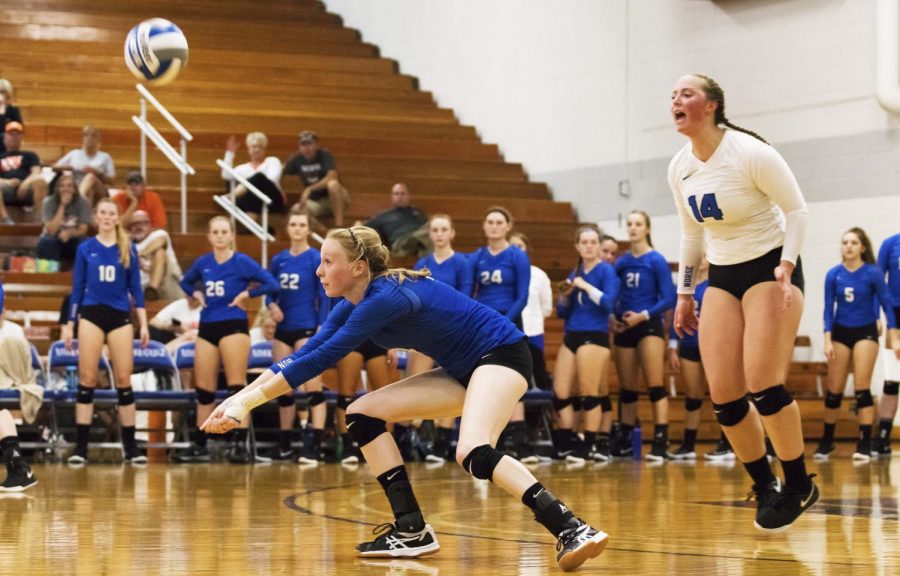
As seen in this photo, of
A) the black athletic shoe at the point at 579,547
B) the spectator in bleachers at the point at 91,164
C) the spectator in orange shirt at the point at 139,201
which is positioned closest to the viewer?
the black athletic shoe at the point at 579,547

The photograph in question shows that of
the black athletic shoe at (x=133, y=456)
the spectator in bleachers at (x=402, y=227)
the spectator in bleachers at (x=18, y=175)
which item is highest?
the spectator in bleachers at (x=18, y=175)

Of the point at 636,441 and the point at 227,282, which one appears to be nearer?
the point at 227,282

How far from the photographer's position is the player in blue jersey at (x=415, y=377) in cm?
512

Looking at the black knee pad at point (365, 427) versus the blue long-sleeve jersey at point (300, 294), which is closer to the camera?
the black knee pad at point (365, 427)

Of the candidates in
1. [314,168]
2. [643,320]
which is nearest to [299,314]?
[643,320]

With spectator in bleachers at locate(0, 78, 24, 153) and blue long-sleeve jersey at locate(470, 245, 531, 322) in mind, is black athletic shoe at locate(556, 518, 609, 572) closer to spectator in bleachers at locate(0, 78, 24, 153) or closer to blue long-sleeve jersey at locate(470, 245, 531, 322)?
blue long-sleeve jersey at locate(470, 245, 531, 322)

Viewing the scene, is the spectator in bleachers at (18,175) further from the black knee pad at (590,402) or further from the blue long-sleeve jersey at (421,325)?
the blue long-sleeve jersey at (421,325)

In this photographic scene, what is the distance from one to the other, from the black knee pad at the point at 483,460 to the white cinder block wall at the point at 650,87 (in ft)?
31.2

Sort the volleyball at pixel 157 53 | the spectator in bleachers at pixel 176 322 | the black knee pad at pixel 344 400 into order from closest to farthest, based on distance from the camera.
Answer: the volleyball at pixel 157 53 < the black knee pad at pixel 344 400 < the spectator in bleachers at pixel 176 322

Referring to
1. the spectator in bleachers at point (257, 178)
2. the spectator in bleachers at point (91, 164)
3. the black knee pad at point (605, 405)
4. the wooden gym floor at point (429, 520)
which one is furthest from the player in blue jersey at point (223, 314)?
the spectator in bleachers at point (257, 178)

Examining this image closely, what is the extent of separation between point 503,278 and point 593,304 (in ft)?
2.43

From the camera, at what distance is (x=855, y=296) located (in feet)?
38.7

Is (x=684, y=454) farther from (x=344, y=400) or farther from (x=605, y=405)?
(x=344, y=400)

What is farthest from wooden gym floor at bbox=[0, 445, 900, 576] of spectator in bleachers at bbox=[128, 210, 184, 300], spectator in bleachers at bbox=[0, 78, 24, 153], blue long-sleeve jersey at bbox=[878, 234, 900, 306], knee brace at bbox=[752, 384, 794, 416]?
spectator in bleachers at bbox=[0, 78, 24, 153]
